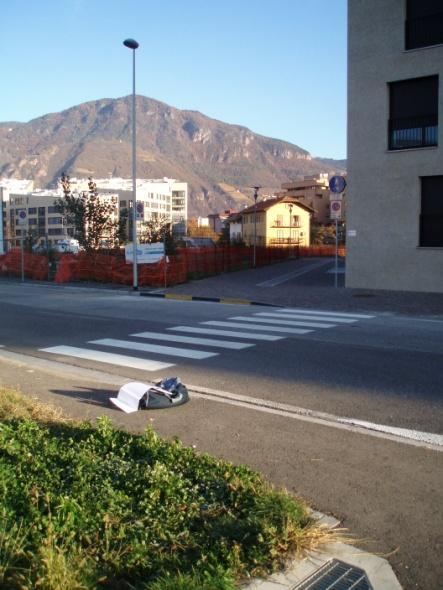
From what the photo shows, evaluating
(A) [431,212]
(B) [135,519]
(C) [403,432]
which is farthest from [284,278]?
(B) [135,519]

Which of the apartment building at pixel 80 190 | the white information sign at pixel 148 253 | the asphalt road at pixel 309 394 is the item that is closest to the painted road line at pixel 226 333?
the asphalt road at pixel 309 394

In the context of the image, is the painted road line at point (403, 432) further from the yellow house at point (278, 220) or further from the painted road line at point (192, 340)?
the yellow house at point (278, 220)

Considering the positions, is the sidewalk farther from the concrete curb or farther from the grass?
the concrete curb

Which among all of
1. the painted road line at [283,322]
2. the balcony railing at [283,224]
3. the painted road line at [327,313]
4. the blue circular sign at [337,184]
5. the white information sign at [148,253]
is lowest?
the painted road line at [327,313]

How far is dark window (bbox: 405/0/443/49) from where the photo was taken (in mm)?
20828

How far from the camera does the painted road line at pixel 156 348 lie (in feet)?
33.6

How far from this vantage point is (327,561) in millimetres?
3395

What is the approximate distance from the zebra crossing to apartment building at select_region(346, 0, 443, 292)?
Result: 6987 mm

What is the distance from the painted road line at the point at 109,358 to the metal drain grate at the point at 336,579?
6032mm

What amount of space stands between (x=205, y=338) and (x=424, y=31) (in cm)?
1521

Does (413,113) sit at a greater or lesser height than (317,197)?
lesser

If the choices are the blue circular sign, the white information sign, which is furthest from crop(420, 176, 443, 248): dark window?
the white information sign

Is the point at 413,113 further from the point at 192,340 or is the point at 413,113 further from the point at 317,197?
the point at 317,197

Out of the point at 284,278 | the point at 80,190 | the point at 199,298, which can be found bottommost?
the point at 199,298
